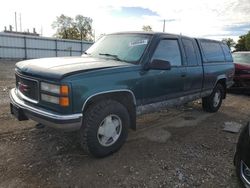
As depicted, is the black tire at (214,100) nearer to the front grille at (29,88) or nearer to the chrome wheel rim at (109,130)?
the chrome wheel rim at (109,130)

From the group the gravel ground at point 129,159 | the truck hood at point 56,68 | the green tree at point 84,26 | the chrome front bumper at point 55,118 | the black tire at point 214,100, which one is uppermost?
the green tree at point 84,26

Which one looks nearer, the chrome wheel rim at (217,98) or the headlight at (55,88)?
the headlight at (55,88)

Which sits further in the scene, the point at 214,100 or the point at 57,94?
the point at 214,100

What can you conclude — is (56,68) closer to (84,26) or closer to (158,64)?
(158,64)

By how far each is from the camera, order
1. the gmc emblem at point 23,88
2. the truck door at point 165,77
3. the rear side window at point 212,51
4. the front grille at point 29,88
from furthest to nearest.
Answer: the rear side window at point 212,51 < the truck door at point 165,77 < the gmc emblem at point 23,88 < the front grille at point 29,88

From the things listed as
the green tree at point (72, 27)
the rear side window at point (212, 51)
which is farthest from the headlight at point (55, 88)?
the green tree at point (72, 27)

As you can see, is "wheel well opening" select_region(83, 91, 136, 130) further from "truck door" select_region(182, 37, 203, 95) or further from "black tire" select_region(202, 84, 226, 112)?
"black tire" select_region(202, 84, 226, 112)

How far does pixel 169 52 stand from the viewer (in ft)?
15.2

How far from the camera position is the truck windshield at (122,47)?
13.5 feet

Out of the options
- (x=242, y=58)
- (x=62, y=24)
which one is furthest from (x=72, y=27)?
(x=242, y=58)

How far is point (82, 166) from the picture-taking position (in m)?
3.46

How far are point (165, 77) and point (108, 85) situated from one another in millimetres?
1361

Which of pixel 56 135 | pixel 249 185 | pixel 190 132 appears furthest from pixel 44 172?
pixel 190 132

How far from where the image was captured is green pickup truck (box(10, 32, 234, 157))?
3.14 metres
